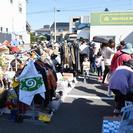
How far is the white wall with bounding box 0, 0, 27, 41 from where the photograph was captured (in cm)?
3365

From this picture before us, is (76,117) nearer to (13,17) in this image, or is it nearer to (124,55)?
(124,55)

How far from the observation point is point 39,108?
30.2 feet

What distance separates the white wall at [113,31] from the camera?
3544 cm

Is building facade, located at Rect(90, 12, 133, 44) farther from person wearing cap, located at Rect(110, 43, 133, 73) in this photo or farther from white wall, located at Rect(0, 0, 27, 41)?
person wearing cap, located at Rect(110, 43, 133, 73)

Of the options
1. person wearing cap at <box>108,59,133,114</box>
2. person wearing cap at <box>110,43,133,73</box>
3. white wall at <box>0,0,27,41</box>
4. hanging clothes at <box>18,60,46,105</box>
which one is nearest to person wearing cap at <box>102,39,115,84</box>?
person wearing cap at <box>110,43,133,73</box>

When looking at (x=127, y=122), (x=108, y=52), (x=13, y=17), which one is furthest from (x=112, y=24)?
(x=127, y=122)

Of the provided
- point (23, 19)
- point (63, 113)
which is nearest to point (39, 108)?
point (63, 113)

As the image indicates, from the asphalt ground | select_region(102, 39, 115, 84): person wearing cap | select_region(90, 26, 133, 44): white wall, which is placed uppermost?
select_region(90, 26, 133, 44): white wall

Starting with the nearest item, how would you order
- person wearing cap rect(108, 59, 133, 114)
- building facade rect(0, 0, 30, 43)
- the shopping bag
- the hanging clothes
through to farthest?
→ the shopping bag
person wearing cap rect(108, 59, 133, 114)
the hanging clothes
building facade rect(0, 0, 30, 43)

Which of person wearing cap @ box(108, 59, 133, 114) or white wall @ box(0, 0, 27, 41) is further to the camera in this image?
white wall @ box(0, 0, 27, 41)

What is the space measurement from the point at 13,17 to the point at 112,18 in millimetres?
9597

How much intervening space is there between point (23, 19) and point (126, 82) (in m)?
33.6

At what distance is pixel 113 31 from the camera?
3622cm

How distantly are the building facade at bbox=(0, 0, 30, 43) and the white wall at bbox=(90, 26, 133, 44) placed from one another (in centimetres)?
678
